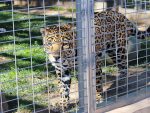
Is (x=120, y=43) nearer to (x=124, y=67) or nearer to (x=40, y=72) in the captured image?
(x=124, y=67)

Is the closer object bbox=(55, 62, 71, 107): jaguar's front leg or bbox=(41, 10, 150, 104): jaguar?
bbox=(41, 10, 150, 104): jaguar

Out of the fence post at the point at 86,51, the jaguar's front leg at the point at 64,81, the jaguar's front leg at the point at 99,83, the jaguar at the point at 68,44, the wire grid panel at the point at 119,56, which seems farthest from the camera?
the jaguar's front leg at the point at 64,81

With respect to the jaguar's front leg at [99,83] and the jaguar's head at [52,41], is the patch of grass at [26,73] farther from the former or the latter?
the jaguar's front leg at [99,83]

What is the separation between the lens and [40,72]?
5.82 m

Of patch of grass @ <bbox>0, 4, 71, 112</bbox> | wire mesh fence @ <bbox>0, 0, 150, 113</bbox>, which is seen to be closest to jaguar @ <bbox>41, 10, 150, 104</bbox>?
wire mesh fence @ <bbox>0, 0, 150, 113</bbox>

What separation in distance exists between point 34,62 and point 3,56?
0.77m

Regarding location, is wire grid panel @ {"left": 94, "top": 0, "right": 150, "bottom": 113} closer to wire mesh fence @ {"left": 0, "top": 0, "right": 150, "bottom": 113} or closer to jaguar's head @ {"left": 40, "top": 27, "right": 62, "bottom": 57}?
wire mesh fence @ {"left": 0, "top": 0, "right": 150, "bottom": 113}

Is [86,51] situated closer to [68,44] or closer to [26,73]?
[68,44]

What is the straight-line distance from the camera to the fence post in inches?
133

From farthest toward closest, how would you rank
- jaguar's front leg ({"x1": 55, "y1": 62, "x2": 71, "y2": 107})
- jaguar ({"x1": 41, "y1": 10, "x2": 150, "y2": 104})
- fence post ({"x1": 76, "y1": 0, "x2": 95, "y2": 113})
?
jaguar's front leg ({"x1": 55, "y1": 62, "x2": 71, "y2": 107}), jaguar ({"x1": 41, "y1": 10, "x2": 150, "y2": 104}), fence post ({"x1": 76, "y1": 0, "x2": 95, "y2": 113})

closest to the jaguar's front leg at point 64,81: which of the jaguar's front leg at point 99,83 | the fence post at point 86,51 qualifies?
the jaguar's front leg at point 99,83

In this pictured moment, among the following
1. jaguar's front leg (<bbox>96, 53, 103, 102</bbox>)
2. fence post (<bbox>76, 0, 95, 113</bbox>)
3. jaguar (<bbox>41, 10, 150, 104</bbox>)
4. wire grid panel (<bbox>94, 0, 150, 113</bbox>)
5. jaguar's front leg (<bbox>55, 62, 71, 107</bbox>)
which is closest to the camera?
fence post (<bbox>76, 0, 95, 113</bbox>)

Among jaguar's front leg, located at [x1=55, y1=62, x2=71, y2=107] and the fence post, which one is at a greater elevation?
the fence post

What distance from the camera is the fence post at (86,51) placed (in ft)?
11.1
